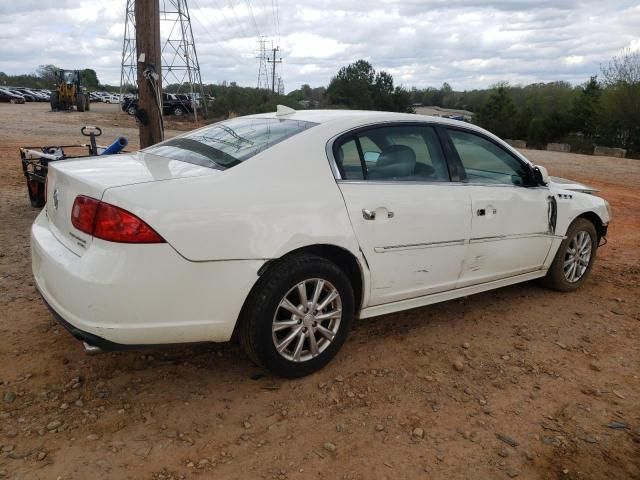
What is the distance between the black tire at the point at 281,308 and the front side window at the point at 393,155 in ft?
1.95

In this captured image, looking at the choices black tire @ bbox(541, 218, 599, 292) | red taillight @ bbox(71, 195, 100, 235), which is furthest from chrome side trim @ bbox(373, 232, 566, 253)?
red taillight @ bbox(71, 195, 100, 235)

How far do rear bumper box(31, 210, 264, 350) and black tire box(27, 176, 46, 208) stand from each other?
475cm

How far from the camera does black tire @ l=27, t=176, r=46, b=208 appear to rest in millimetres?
7004

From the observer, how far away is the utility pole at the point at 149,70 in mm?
5969

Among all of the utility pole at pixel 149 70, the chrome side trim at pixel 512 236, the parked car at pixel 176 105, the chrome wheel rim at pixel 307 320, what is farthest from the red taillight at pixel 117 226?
the parked car at pixel 176 105

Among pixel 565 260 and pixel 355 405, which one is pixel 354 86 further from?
pixel 355 405

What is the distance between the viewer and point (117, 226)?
8.38 ft

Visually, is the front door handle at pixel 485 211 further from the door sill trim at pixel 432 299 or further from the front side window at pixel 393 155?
the door sill trim at pixel 432 299

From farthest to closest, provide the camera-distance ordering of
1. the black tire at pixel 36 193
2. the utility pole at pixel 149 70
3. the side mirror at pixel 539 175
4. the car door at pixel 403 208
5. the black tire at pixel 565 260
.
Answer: the black tire at pixel 36 193 < the utility pole at pixel 149 70 < the black tire at pixel 565 260 < the side mirror at pixel 539 175 < the car door at pixel 403 208

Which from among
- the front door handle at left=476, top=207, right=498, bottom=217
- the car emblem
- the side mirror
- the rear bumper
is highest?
the side mirror

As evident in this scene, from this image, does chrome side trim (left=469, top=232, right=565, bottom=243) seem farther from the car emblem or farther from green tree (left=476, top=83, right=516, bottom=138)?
green tree (left=476, top=83, right=516, bottom=138)

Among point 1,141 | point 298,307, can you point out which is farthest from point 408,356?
point 1,141

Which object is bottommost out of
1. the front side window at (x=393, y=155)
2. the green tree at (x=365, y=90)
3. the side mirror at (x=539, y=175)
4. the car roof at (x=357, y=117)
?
the side mirror at (x=539, y=175)

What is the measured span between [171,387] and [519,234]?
107 inches
